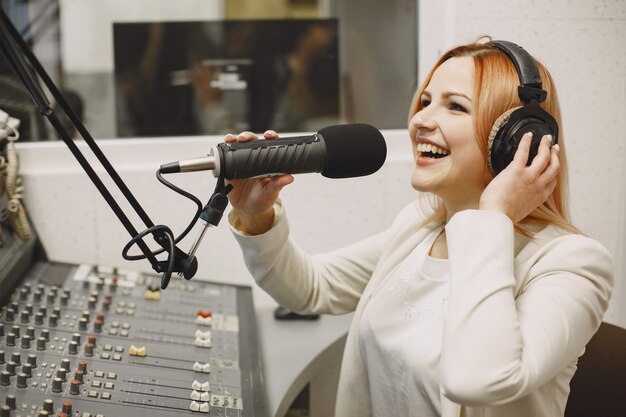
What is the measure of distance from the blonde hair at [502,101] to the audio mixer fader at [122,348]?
60 centimetres

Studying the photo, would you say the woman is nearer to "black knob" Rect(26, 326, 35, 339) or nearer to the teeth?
the teeth

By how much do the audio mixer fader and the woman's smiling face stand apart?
0.49m

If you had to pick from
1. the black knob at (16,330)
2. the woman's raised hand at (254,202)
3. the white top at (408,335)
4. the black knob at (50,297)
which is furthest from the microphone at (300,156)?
the black knob at (50,297)

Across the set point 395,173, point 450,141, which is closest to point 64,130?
point 450,141

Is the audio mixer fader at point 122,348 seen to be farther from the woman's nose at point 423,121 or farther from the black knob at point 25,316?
the woman's nose at point 423,121

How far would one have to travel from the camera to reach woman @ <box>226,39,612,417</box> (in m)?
1.05

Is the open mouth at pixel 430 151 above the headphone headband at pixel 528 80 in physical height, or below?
below

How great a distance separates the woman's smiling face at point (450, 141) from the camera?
1.23m

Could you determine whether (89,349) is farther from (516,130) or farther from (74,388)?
(516,130)

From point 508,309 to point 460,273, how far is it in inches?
3.5

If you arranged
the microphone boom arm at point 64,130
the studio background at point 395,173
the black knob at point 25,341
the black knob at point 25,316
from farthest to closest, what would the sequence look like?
the studio background at point 395,173 → the black knob at point 25,316 → the black knob at point 25,341 → the microphone boom arm at point 64,130

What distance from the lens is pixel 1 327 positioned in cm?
126

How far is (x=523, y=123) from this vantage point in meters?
1.13

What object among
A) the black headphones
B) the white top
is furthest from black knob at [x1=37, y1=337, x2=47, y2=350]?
the black headphones
